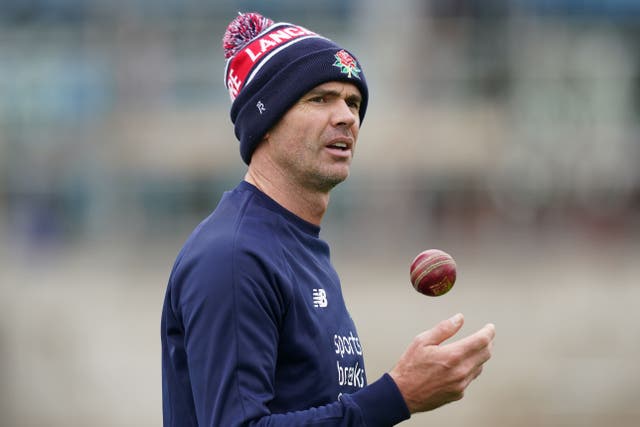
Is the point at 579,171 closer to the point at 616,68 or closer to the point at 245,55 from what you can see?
the point at 616,68

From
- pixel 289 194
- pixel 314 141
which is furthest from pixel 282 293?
pixel 314 141

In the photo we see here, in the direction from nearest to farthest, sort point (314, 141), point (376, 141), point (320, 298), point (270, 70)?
1. point (320, 298)
2. point (314, 141)
3. point (270, 70)
4. point (376, 141)

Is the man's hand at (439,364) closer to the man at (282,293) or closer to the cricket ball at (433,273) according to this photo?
the man at (282,293)

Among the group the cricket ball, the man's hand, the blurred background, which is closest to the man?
the man's hand

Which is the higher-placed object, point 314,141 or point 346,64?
point 346,64

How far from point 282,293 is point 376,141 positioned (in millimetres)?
19447


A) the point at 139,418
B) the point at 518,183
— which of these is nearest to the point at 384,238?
the point at 518,183

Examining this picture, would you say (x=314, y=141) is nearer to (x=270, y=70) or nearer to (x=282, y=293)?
(x=270, y=70)

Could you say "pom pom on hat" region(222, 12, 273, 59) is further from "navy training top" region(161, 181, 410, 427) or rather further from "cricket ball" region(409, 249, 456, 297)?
"cricket ball" region(409, 249, 456, 297)

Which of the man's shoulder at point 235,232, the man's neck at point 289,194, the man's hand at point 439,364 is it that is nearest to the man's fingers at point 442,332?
the man's hand at point 439,364

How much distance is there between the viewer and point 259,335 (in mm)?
4016

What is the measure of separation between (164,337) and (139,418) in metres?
13.9

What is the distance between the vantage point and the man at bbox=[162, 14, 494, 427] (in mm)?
4012

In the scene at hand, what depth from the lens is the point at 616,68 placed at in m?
24.1
